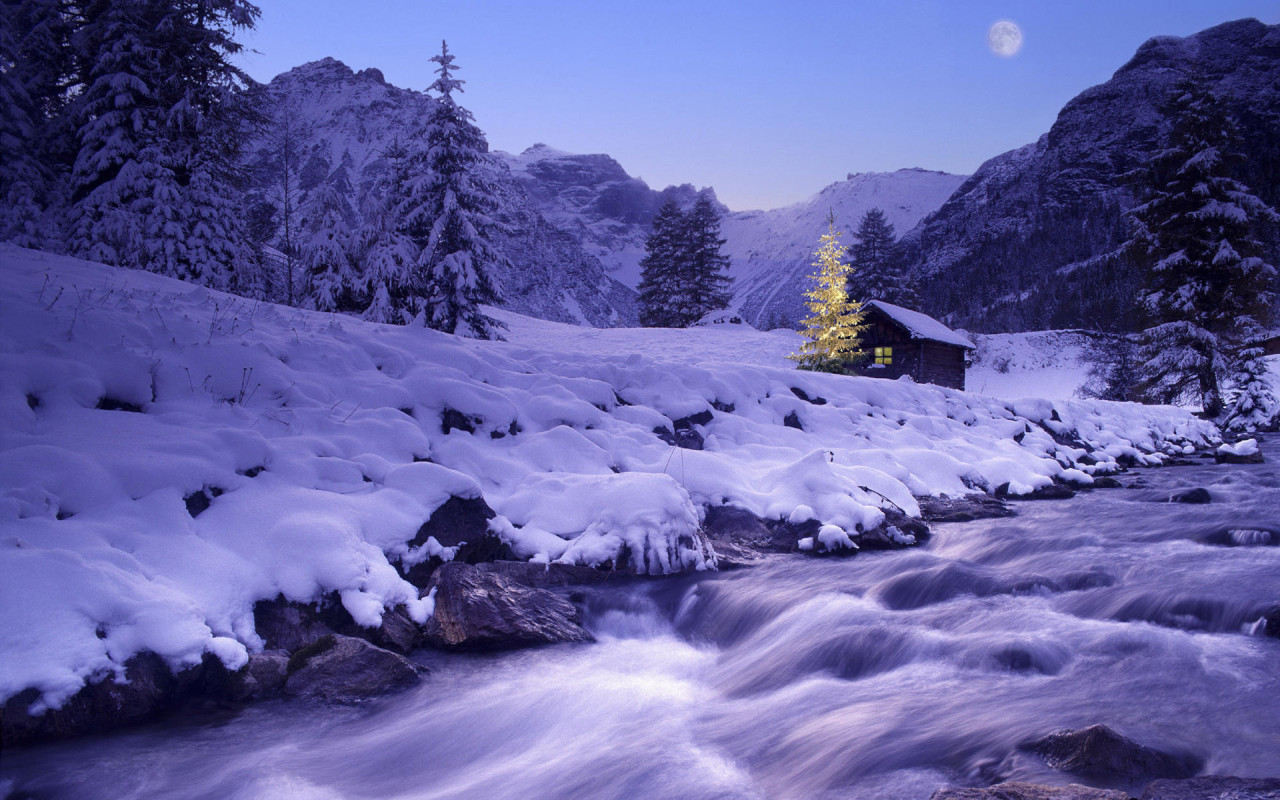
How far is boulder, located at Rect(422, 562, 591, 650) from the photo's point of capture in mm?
4801

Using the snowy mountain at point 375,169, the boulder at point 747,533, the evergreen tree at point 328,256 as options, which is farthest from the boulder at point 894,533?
the snowy mountain at point 375,169

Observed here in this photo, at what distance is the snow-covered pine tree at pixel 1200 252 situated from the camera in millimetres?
20828

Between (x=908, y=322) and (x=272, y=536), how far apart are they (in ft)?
102

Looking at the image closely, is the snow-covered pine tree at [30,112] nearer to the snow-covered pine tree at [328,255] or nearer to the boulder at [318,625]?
the snow-covered pine tree at [328,255]

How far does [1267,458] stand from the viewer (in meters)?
14.8

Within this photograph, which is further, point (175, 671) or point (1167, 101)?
point (1167, 101)

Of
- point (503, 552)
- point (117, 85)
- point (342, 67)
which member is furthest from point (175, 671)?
point (342, 67)

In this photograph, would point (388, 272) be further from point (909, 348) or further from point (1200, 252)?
point (1200, 252)

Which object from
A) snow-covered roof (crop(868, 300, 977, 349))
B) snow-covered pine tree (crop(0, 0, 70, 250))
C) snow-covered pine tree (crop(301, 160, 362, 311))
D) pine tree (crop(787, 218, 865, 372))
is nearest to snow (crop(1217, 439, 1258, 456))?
pine tree (crop(787, 218, 865, 372))

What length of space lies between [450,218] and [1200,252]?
2505cm

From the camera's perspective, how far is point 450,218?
776 inches

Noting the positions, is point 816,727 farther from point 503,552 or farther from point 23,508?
point 23,508

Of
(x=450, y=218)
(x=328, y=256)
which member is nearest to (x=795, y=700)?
(x=450, y=218)

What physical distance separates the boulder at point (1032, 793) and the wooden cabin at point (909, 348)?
1191 inches
